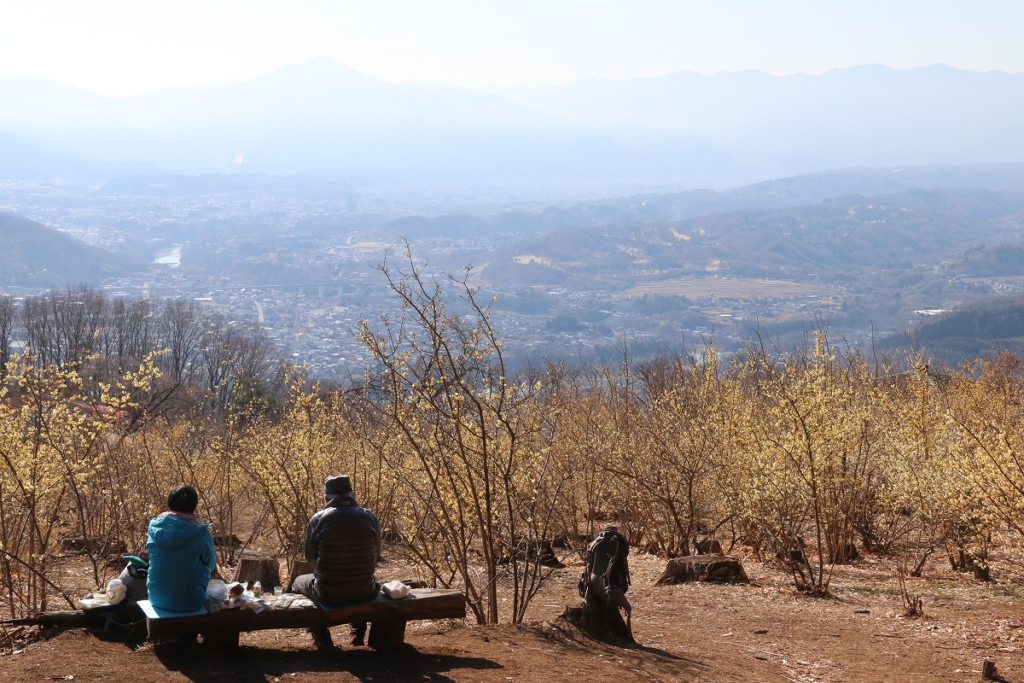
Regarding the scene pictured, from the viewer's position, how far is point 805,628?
1049cm

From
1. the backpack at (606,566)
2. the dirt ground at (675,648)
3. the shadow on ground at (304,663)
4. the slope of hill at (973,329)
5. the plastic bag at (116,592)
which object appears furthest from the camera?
the slope of hill at (973,329)

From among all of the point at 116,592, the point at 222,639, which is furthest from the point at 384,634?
the point at 116,592

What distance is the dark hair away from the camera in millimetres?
6789

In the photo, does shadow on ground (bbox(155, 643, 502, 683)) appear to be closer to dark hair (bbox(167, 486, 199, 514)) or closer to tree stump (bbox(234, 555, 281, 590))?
dark hair (bbox(167, 486, 199, 514))

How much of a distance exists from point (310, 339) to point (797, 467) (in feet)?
353

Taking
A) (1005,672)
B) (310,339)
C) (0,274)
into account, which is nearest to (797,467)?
(1005,672)

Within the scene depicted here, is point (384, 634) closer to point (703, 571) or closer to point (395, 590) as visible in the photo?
point (395, 590)

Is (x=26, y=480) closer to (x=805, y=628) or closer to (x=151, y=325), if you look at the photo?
(x=805, y=628)

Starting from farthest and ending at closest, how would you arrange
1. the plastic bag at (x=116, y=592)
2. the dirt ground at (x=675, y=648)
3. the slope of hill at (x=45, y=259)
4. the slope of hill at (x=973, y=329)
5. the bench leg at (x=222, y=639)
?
the slope of hill at (x=45, y=259)
the slope of hill at (x=973, y=329)
the plastic bag at (x=116, y=592)
the bench leg at (x=222, y=639)
the dirt ground at (x=675, y=648)

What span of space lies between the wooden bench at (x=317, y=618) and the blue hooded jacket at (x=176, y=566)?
10 cm

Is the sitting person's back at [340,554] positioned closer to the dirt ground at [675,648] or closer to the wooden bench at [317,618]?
the wooden bench at [317,618]

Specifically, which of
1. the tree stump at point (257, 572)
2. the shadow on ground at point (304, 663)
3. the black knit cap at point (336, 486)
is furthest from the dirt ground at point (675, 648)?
the tree stump at point (257, 572)

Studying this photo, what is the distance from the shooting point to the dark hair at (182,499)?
6.79m

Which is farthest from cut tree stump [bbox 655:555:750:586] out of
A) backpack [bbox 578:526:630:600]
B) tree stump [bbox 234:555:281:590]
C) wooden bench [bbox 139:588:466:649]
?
wooden bench [bbox 139:588:466:649]
